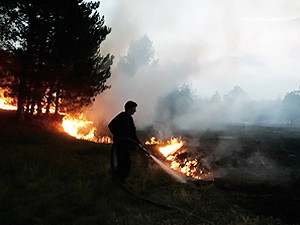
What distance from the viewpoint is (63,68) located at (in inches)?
754

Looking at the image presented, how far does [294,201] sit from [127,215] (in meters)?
4.80

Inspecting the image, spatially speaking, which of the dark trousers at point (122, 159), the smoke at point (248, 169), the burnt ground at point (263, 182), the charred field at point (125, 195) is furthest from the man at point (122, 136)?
the smoke at point (248, 169)

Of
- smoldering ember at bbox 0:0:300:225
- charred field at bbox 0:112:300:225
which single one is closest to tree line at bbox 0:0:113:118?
smoldering ember at bbox 0:0:300:225

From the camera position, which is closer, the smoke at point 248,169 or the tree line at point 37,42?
the smoke at point 248,169

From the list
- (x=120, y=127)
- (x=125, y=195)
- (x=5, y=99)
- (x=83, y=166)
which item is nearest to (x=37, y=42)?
(x=5, y=99)

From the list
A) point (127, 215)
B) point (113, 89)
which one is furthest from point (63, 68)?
point (113, 89)

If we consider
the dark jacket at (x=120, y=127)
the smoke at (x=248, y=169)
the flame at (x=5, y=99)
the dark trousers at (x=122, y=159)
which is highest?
the flame at (x=5, y=99)

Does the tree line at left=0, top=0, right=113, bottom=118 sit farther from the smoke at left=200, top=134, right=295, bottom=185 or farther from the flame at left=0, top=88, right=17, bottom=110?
the smoke at left=200, top=134, right=295, bottom=185

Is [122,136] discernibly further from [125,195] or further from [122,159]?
[125,195]

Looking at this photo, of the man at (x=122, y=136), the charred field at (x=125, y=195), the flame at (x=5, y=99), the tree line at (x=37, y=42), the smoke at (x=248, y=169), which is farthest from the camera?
the flame at (x=5, y=99)

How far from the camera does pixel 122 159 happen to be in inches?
335

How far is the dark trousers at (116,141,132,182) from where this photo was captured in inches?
332

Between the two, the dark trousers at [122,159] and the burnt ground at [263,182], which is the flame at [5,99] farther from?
the burnt ground at [263,182]

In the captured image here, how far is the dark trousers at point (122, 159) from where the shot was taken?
8445 mm
